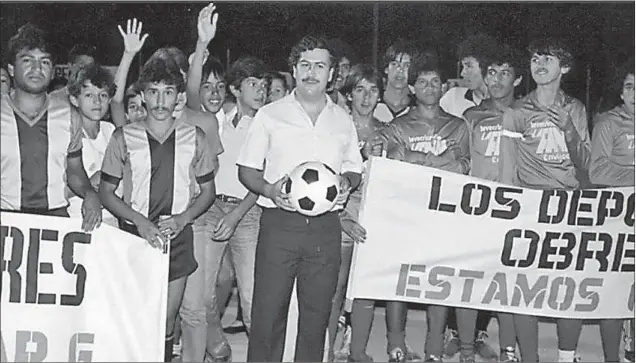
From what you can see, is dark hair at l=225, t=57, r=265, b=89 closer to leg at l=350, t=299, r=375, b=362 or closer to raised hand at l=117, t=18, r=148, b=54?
raised hand at l=117, t=18, r=148, b=54

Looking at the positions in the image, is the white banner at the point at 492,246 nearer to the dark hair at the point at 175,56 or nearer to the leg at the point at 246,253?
the leg at the point at 246,253

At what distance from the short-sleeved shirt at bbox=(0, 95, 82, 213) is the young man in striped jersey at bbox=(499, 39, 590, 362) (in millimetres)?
1945

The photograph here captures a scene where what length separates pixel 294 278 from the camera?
14.7 ft

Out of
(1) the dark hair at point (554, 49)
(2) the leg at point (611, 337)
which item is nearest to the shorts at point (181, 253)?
(1) the dark hair at point (554, 49)

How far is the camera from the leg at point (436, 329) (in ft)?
16.1

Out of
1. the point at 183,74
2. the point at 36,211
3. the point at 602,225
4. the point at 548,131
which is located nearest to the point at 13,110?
the point at 36,211

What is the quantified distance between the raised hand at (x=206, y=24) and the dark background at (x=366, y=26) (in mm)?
41

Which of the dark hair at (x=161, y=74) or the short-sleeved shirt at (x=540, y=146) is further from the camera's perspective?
the short-sleeved shirt at (x=540, y=146)

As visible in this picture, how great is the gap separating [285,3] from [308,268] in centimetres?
129

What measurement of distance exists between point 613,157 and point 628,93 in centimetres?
31

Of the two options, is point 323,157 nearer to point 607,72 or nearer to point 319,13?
point 319,13

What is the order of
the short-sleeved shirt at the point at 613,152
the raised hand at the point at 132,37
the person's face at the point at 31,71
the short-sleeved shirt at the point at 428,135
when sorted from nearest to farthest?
the person's face at the point at 31,71 < the raised hand at the point at 132,37 < the short-sleeved shirt at the point at 428,135 < the short-sleeved shirt at the point at 613,152

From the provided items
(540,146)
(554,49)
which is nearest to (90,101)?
(540,146)

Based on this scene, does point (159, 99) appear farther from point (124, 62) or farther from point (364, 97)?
point (364, 97)
